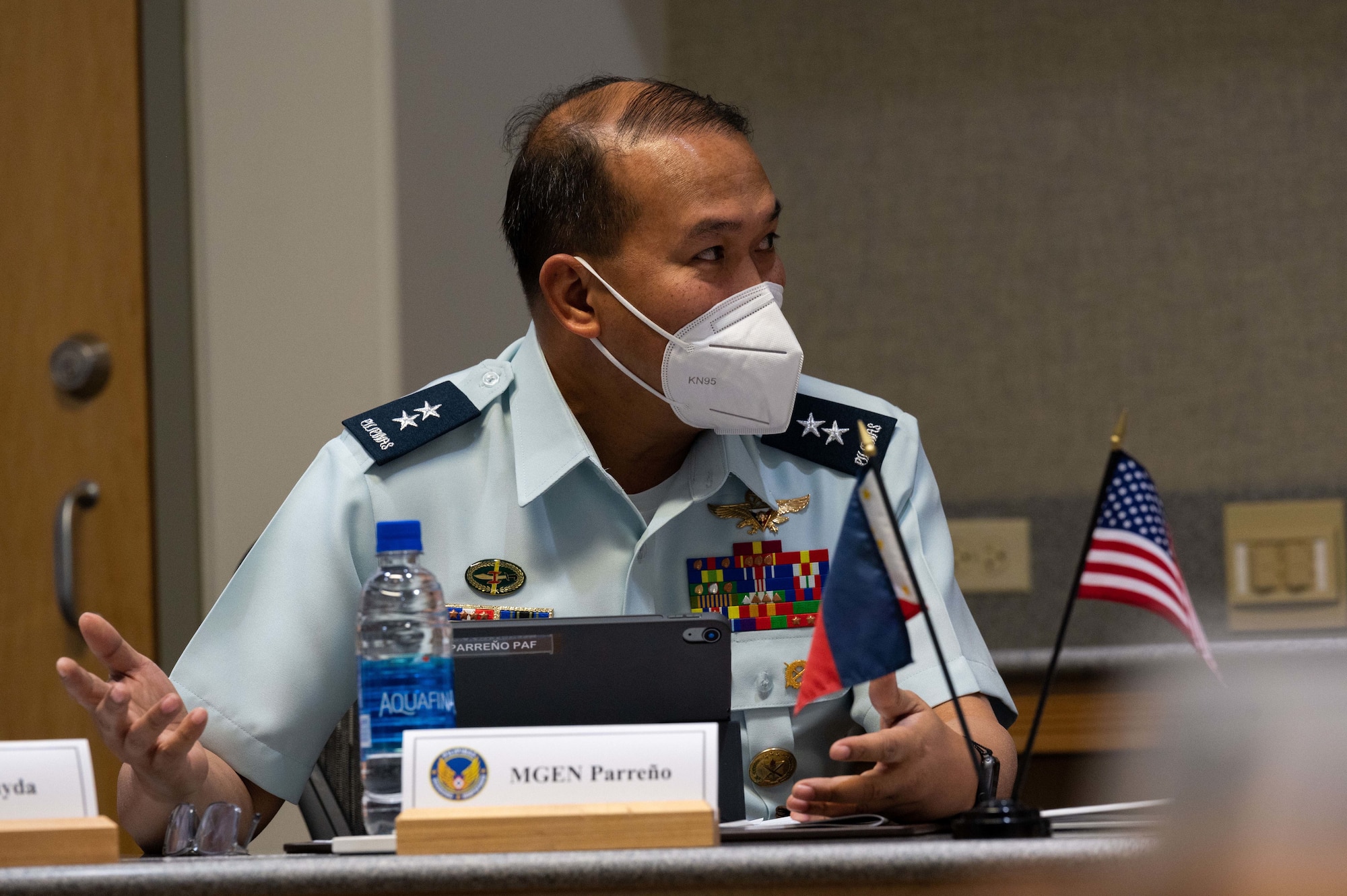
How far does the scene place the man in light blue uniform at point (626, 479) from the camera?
4.57 ft

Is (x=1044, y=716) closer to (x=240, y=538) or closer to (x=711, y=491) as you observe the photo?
(x=711, y=491)

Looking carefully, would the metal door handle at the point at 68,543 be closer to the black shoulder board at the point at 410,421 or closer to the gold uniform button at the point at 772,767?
the black shoulder board at the point at 410,421

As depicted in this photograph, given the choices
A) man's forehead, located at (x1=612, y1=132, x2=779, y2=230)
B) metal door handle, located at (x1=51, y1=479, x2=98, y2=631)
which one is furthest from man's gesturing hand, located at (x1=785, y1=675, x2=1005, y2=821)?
metal door handle, located at (x1=51, y1=479, x2=98, y2=631)

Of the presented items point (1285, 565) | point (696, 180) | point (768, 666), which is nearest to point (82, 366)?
point (696, 180)

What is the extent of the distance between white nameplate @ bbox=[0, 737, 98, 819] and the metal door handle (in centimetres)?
143

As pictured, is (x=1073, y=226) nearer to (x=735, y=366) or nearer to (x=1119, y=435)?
(x=735, y=366)

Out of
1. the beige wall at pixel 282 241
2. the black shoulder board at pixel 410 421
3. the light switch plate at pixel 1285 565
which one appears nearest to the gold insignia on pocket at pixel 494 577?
the black shoulder board at pixel 410 421

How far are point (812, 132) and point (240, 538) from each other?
1.30 metres

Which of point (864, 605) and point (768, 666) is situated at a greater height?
point (864, 605)

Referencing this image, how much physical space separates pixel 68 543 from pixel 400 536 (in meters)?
1.52

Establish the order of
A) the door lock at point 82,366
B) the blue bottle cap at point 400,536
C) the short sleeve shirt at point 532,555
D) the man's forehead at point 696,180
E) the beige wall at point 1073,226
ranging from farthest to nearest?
the beige wall at point 1073,226 < the door lock at point 82,366 < the man's forehead at point 696,180 < the short sleeve shirt at point 532,555 < the blue bottle cap at point 400,536

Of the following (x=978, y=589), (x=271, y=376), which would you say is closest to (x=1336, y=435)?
(x=978, y=589)

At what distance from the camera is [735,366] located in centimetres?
150

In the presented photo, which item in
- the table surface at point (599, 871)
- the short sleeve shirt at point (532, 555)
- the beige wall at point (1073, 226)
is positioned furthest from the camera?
the beige wall at point (1073, 226)
